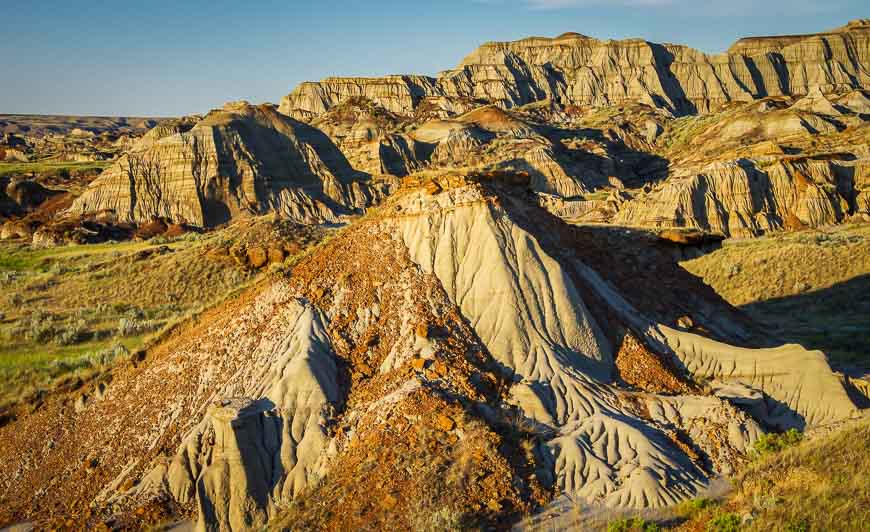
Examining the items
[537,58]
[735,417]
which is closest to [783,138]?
[735,417]

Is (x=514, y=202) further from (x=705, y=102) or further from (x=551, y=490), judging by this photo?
(x=705, y=102)

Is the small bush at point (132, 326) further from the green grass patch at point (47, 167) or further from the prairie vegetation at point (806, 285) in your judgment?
the green grass patch at point (47, 167)

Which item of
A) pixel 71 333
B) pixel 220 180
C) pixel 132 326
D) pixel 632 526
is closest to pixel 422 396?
pixel 632 526

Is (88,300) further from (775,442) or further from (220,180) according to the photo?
(775,442)

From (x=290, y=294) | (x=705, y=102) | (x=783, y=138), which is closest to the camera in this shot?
(x=290, y=294)

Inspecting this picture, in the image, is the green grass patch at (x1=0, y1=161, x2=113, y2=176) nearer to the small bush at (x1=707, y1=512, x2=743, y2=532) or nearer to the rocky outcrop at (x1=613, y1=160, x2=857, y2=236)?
the rocky outcrop at (x1=613, y1=160, x2=857, y2=236)

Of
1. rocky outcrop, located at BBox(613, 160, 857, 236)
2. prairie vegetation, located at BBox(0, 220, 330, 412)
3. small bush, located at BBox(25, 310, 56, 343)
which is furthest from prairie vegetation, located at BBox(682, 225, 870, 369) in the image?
small bush, located at BBox(25, 310, 56, 343)

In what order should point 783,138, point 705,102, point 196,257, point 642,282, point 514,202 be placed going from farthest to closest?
point 705,102 → point 783,138 → point 196,257 → point 642,282 → point 514,202
